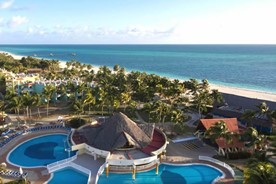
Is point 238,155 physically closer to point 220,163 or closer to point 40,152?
point 220,163

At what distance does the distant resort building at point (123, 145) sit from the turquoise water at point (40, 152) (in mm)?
3388

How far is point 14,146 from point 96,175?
17312mm

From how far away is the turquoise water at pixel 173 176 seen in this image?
112 feet

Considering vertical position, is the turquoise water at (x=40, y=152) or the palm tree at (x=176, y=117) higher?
the palm tree at (x=176, y=117)

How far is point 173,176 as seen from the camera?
117ft

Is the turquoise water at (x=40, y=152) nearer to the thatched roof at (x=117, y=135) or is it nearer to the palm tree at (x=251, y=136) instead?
the thatched roof at (x=117, y=135)

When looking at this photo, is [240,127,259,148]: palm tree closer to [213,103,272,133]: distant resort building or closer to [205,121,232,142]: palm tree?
[205,121,232,142]: palm tree

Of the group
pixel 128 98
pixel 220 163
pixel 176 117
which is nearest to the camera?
pixel 220 163

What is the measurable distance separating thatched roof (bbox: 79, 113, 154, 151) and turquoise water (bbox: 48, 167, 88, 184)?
5057mm

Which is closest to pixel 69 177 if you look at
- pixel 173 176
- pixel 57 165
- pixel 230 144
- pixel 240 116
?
pixel 57 165

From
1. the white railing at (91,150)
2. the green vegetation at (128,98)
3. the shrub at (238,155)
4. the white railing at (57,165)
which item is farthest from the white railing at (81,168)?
the shrub at (238,155)

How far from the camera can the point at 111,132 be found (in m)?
40.5

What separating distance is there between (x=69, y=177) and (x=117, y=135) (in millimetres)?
8979

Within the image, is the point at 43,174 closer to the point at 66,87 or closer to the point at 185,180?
the point at 185,180
